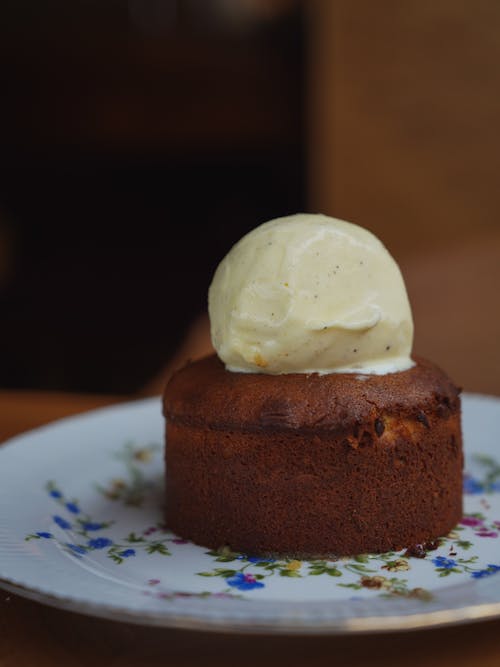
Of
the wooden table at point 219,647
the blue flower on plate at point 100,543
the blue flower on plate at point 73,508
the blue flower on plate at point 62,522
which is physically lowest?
the blue flower on plate at point 73,508

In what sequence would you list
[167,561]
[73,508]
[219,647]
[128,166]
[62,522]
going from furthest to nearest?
[128,166], [73,508], [62,522], [167,561], [219,647]

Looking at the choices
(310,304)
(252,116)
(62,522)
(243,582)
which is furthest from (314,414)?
(252,116)

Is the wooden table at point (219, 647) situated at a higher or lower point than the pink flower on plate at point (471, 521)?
higher

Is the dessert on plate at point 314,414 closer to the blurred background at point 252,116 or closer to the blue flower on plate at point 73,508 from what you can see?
the blue flower on plate at point 73,508

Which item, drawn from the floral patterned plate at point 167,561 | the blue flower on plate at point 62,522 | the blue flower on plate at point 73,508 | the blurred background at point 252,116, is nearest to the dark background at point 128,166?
the blurred background at point 252,116

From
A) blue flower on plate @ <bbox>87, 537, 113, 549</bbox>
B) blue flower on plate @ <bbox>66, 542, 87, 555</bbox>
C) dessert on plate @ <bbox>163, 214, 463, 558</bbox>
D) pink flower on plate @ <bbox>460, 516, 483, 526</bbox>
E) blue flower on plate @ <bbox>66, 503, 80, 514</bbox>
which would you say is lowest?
pink flower on plate @ <bbox>460, 516, 483, 526</bbox>

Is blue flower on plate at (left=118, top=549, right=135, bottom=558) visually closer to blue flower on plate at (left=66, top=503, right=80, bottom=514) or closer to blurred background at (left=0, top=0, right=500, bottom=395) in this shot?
blue flower on plate at (left=66, top=503, right=80, bottom=514)

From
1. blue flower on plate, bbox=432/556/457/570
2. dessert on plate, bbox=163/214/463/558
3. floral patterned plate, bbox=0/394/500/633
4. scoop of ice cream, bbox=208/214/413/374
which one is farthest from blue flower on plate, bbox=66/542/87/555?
blue flower on plate, bbox=432/556/457/570

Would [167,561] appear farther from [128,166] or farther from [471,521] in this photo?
[128,166]
